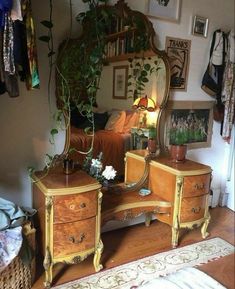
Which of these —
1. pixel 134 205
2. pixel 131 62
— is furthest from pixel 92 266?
pixel 131 62

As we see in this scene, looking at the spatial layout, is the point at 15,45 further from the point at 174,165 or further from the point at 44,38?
the point at 174,165

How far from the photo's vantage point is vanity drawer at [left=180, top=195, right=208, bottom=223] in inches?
89.6

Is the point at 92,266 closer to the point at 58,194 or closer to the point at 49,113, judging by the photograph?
the point at 58,194

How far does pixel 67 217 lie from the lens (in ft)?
5.78

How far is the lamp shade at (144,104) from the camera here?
238 cm

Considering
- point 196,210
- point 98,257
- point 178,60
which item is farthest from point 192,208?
point 178,60

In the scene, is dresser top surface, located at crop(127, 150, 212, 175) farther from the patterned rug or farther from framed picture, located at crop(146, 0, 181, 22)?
framed picture, located at crop(146, 0, 181, 22)

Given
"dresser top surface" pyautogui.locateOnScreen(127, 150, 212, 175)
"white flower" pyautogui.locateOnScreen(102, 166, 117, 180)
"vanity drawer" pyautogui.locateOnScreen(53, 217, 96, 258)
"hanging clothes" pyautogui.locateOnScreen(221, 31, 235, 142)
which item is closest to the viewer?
"vanity drawer" pyautogui.locateOnScreen(53, 217, 96, 258)

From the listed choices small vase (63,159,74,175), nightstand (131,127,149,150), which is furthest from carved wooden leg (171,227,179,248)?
small vase (63,159,74,175)

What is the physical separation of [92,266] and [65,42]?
60.0 inches

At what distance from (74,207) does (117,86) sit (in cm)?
98

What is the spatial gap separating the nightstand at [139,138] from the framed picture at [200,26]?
39.9 inches

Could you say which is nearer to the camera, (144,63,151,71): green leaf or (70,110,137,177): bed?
(70,110,137,177): bed

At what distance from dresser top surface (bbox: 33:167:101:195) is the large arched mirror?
0.79 feet
